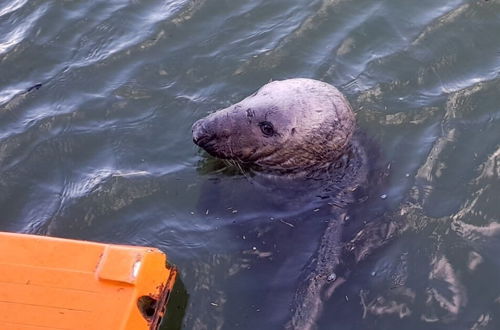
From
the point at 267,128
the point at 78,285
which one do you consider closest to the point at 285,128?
the point at 267,128

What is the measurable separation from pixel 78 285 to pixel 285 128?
7.21 feet

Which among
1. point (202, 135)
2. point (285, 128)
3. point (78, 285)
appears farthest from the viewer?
point (202, 135)

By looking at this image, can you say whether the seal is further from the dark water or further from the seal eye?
the dark water

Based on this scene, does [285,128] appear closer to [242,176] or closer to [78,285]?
[242,176]

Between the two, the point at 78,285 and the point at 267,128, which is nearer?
the point at 78,285

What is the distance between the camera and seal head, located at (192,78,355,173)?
5.71m

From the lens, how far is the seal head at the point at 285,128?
5.71m

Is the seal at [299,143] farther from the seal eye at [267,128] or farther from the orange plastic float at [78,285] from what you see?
the orange plastic float at [78,285]

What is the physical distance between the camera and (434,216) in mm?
5773

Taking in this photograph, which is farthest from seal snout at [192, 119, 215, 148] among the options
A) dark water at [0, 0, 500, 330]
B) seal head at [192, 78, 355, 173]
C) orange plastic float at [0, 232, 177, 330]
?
orange plastic float at [0, 232, 177, 330]

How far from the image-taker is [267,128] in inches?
226

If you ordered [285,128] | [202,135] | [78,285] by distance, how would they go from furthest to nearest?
[202,135], [285,128], [78,285]

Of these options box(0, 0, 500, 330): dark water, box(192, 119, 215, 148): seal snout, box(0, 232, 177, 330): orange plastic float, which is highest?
A: box(0, 232, 177, 330): orange plastic float

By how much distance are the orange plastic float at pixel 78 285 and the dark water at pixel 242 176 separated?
32.3 inches
